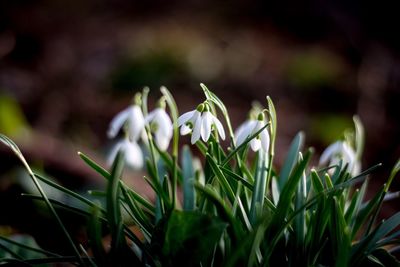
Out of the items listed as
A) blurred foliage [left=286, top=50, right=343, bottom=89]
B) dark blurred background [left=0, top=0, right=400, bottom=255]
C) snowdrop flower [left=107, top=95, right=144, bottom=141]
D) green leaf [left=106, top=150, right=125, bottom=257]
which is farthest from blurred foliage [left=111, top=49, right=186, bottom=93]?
green leaf [left=106, top=150, right=125, bottom=257]

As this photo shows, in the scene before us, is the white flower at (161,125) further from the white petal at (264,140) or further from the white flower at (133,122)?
the white petal at (264,140)

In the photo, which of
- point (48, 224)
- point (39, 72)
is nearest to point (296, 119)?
point (39, 72)

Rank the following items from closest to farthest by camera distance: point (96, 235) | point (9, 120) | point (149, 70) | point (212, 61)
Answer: point (96, 235) < point (9, 120) < point (149, 70) < point (212, 61)

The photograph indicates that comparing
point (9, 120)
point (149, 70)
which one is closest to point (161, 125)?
point (9, 120)

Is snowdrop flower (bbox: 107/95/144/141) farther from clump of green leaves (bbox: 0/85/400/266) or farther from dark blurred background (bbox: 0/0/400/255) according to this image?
dark blurred background (bbox: 0/0/400/255)

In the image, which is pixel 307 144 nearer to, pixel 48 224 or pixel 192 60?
pixel 192 60

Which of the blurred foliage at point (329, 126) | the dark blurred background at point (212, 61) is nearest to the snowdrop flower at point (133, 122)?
the dark blurred background at point (212, 61)

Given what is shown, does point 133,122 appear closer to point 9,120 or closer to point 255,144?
point 255,144
